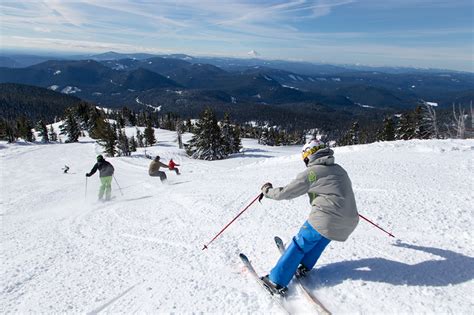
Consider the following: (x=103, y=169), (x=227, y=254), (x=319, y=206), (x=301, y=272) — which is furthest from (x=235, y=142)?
(x=319, y=206)

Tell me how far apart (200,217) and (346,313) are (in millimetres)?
5127

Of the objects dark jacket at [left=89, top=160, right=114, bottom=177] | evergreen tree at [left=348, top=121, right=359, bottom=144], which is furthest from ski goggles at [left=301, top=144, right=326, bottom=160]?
evergreen tree at [left=348, top=121, right=359, bottom=144]

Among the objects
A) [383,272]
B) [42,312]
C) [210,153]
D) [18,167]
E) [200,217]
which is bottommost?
[210,153]

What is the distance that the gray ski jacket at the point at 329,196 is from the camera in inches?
167

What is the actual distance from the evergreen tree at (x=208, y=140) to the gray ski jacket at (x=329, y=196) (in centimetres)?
4116

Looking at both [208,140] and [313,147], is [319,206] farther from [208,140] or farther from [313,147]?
[208,140]

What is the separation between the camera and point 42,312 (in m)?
4.41

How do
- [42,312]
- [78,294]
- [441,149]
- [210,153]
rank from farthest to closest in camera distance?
[210,153] < [441,149] < [78,294] < [42,312]

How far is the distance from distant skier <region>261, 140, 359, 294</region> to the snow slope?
0.48 meters

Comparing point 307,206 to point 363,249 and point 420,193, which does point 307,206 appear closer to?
point 363,249

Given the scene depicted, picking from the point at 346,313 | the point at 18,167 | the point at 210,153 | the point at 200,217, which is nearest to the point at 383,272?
the point at 346,313

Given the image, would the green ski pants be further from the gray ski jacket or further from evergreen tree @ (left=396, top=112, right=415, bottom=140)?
evergreen tree @ (left=396, top=112, right=415, bottom=140)

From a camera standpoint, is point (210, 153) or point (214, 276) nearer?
point (214, 276)

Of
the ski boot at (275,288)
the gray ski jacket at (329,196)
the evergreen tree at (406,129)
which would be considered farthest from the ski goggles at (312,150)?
the evergreen tree at (406,129)
